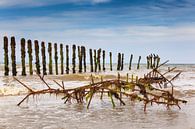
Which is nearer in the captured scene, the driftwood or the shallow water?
the shallow water

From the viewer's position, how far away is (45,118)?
6672 millimetres

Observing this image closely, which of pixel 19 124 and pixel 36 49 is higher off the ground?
pixel 36 49

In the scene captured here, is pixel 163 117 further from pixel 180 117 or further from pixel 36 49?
pixel 36 49

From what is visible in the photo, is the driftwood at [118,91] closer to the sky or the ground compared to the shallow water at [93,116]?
closer to the sky

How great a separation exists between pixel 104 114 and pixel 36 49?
22.0m

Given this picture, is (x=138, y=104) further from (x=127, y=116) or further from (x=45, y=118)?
(x=45, y=118)

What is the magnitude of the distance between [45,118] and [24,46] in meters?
21.6

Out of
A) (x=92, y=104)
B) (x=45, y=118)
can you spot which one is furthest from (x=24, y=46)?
(x=45, y=118)

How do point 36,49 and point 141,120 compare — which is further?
point 36,49

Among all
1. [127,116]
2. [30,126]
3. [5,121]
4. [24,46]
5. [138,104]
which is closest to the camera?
[30,126]

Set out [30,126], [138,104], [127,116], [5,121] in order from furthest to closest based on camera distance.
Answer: [138,104] → [127,116] → [5,121] → [30,126]

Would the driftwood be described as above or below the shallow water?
above

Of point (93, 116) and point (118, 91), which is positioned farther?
point (118, 91)

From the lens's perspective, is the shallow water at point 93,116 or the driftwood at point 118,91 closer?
the shallow water at point 93,116
